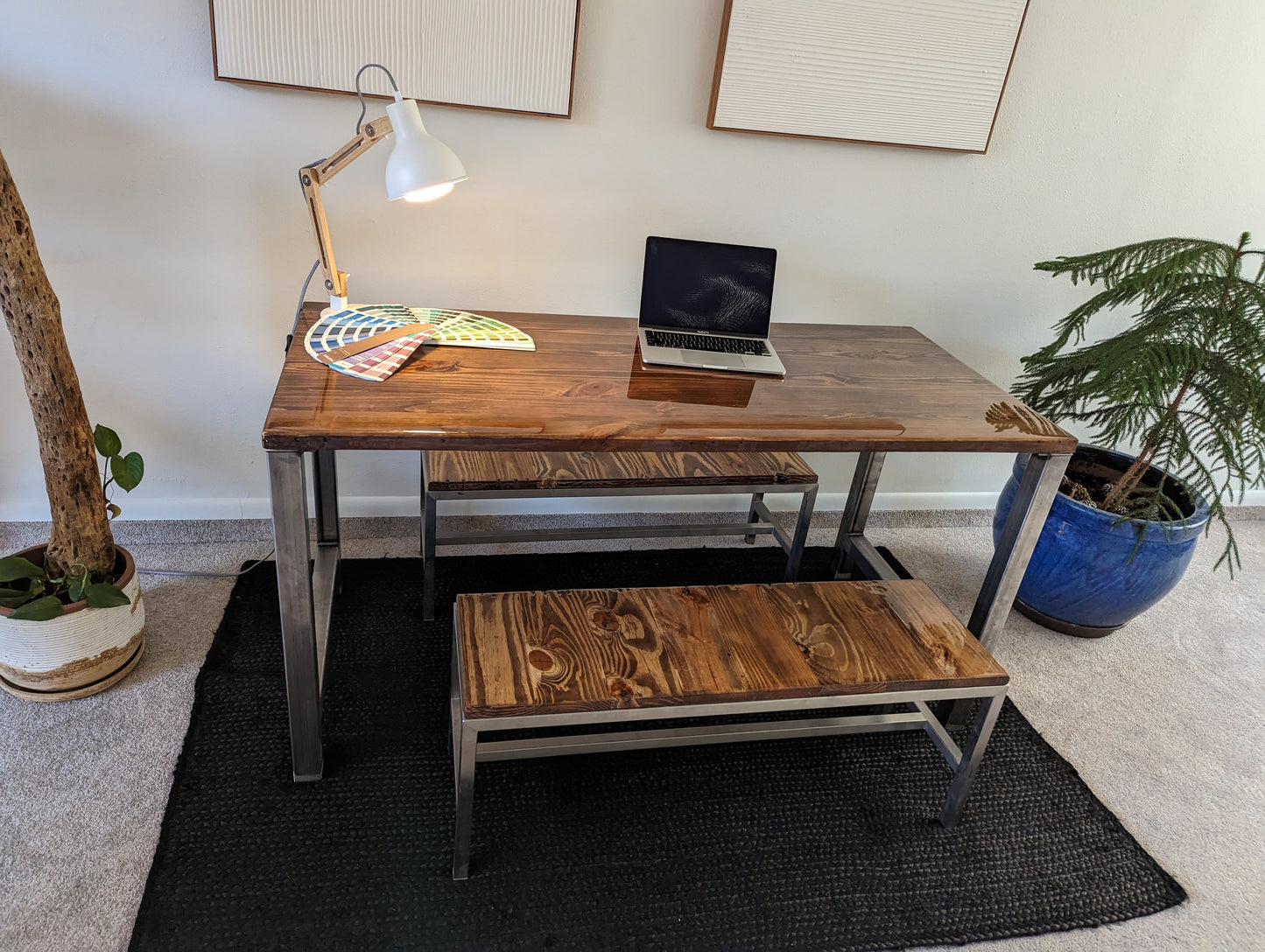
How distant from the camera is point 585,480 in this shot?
1.92 meters

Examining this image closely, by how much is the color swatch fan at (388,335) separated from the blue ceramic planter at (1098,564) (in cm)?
133

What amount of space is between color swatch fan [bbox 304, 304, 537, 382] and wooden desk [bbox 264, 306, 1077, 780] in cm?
3

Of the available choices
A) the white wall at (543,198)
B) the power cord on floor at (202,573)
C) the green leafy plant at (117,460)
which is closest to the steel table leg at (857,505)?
the white wall at (543,198)

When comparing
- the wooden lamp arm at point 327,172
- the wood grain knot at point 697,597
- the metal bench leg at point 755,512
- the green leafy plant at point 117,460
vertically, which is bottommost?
the metal bench leg at point 755,512

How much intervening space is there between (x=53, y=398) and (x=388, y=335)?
0.63 m

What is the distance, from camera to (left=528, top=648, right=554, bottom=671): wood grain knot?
1.35 meters

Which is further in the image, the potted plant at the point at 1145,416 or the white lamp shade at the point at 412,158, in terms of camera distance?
the potted plant at the point at 1145,416

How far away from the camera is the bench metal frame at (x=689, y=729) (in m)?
1.29

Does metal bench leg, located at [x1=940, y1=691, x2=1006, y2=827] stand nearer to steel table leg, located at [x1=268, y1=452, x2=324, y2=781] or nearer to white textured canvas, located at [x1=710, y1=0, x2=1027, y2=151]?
steel table leg, located at [x1=268, y1=452, x2=324, y2=781]

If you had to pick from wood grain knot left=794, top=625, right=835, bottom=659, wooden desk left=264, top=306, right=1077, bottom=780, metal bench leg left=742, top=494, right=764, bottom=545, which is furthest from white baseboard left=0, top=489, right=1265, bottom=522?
wood grain knot left=794, top=625, right=835, bottom=659

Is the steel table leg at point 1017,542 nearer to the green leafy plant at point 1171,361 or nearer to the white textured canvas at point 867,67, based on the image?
the green leafy plant at point 1171,361

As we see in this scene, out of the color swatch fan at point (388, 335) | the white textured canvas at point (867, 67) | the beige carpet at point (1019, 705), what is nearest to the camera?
the beige carpet at point (1019, 705)

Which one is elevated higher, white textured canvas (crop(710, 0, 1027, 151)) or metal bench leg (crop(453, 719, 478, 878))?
white textured canvas (crop(710, 0, 1027, 151))

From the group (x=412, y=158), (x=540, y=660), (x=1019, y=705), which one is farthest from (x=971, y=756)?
(x=412, y=158)
